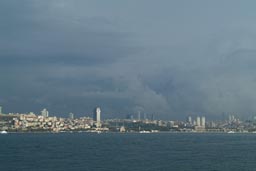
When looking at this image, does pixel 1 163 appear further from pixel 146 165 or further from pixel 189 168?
pixel 189 168

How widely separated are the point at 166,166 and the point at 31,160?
23.5 metres

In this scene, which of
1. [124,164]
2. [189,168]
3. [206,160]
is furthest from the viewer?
[206,160]

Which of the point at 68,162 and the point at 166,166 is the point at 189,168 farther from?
the point at 68,162

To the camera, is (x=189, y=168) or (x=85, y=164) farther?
(x=85, y=164)

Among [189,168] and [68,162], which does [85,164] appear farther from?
[189,168]

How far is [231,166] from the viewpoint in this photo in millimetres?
65875

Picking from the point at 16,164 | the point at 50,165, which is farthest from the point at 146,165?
the point at 16,164

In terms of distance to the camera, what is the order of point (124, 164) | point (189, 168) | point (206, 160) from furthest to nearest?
point (206, 160) < point (124, 164) < point (189, 168)

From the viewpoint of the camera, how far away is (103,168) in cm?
6369

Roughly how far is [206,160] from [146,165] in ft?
41.8

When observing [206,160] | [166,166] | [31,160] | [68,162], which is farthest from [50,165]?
[206,160]

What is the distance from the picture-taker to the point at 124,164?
2687 inches

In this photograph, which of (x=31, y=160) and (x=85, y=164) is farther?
(x=31, y=160)

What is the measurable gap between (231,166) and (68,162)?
24710 mm
